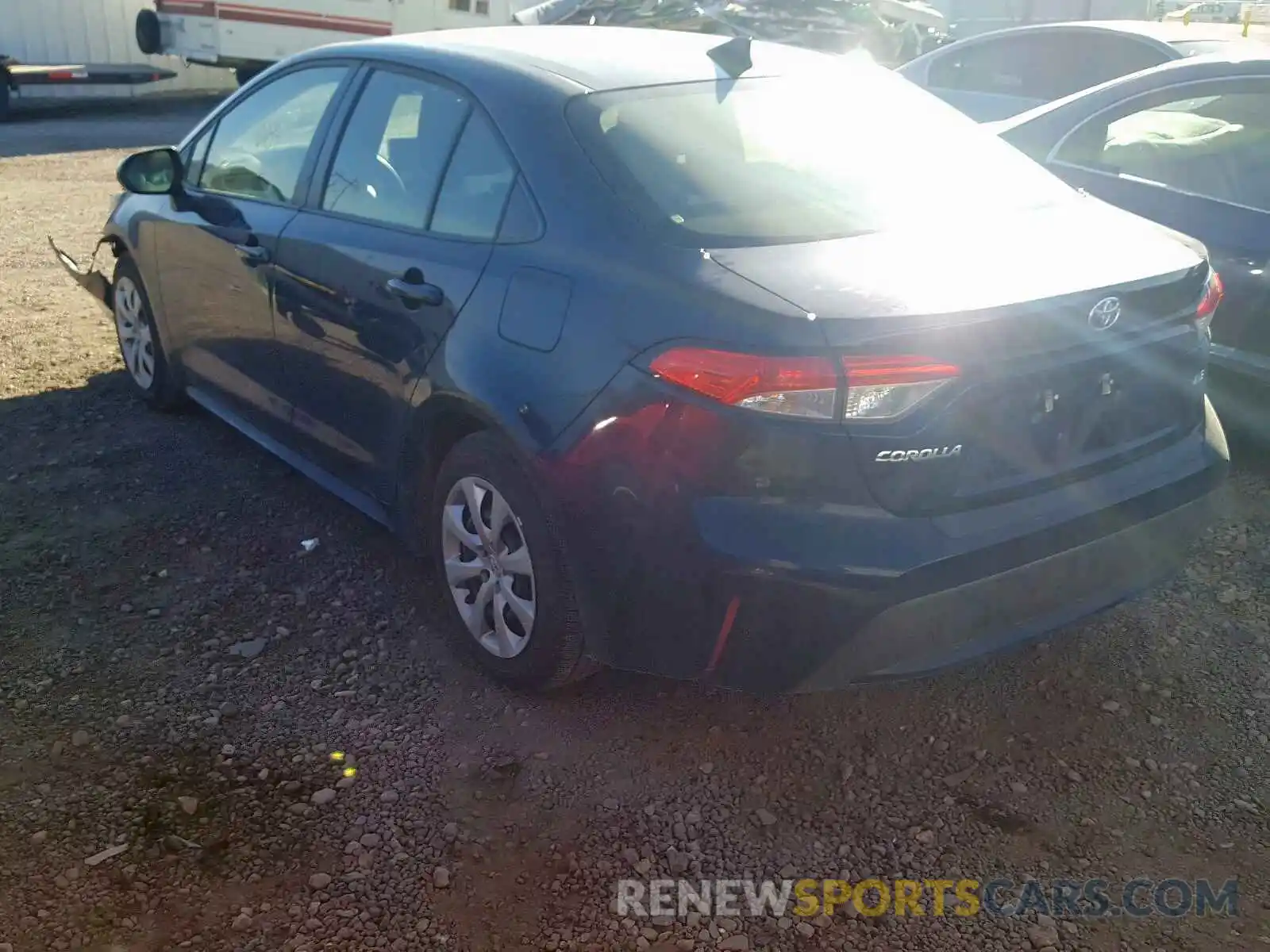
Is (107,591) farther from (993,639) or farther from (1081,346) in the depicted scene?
(1081,346)

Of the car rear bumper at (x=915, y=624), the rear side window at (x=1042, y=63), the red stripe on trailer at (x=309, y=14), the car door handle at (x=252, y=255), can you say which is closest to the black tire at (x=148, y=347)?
the car door handle at (x=252, y=255)

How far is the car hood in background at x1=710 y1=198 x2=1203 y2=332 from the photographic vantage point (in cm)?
260

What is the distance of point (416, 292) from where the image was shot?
330 cm

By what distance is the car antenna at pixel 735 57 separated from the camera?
11.7ft

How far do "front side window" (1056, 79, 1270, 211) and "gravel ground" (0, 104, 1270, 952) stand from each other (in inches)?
56.4

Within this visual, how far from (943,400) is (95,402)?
4342mm

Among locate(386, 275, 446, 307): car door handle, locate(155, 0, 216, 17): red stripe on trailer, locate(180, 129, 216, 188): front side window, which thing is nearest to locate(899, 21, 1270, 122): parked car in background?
locate(180, 129, 216, 188): front side window

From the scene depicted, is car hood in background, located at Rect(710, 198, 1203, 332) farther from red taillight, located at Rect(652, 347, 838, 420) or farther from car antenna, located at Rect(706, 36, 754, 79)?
car antenna, located at Rect(706, 36, 754, 79)

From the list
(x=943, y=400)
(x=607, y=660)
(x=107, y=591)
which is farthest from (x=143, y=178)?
(x=943, y=400)

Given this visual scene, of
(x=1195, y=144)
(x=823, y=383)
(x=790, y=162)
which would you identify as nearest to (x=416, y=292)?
(x=790, y=162)

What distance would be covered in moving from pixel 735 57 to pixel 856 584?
180 cm

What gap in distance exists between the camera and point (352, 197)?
376 centimetres

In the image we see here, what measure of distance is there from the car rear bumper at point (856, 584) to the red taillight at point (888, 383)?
208 mm

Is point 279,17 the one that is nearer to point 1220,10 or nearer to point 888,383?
point 888,383
